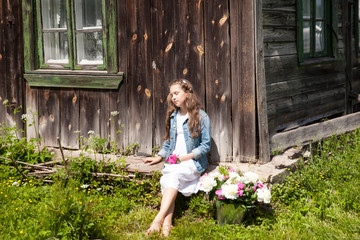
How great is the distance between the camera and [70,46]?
696 cm

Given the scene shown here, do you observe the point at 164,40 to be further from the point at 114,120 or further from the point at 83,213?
the point at 83,213

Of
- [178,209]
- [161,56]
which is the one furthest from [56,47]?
[178,209]

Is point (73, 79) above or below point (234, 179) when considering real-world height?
above

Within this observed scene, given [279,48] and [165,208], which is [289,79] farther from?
[165,208]

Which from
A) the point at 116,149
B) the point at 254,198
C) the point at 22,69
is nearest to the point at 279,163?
the point at 254,198

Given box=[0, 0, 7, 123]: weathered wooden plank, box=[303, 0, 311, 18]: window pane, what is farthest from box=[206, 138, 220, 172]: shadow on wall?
box=[0, 0, 7, 123]: weathered wooden plank

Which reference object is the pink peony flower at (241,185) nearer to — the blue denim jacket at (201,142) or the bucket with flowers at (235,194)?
the bucket with flowers at (235,194)

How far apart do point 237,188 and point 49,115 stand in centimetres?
333

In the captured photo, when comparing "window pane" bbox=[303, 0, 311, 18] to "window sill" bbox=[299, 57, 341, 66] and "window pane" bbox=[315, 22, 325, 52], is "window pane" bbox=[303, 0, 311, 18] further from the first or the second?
"window sill" bbox=[299, 57, 341, 66]

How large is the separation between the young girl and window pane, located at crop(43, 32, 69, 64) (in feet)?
6.91

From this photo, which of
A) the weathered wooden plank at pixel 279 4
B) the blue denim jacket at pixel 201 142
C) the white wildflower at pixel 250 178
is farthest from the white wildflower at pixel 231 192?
the weathered wooden plank at pixel 279 4

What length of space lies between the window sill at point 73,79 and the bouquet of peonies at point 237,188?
2072mm

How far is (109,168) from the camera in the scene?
625cm

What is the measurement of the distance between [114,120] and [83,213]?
241 cm
